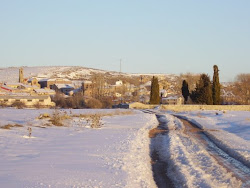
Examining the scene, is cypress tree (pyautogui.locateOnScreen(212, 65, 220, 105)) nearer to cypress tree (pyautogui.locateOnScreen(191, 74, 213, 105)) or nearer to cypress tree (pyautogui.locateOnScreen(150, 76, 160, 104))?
cypress tree (pyautogui.locateOnScreen(191, 74, 213, 105))

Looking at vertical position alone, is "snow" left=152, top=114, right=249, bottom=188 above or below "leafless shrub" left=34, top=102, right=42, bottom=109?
below

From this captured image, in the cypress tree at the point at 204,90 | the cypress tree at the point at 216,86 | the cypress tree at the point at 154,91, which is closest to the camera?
the cypress tree at the point at 216,86

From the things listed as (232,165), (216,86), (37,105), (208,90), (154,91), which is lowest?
(232,165)

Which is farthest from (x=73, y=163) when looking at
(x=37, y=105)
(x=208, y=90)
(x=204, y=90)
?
(x=37, y=105)

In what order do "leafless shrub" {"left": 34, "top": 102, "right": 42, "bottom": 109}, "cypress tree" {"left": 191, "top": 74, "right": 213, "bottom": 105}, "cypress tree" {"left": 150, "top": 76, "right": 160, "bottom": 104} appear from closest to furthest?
"cypress tree" {"left": 191, "top": 74, "right": 213, "bottom": 105}
"cypress tree" {"left": 150, "top": 76, "right": 160, "bottom": 104}
"leafless shrub" {"left": 34, "top": 102, "right": 42, "bottom": 109}

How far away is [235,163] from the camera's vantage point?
12.6 meters

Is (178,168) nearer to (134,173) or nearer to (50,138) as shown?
(134,173)

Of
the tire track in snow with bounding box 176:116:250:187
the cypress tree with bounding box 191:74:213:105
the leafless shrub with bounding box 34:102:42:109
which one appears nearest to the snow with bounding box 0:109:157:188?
the tire track in snow with bounding box 176:116:250:187

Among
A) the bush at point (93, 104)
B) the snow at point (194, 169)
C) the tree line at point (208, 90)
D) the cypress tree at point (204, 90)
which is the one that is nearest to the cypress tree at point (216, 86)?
the tree line at point (208, 90)

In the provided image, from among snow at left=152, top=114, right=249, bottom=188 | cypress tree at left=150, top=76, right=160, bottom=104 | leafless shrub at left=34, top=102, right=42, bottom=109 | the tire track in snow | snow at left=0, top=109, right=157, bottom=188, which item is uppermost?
cypress tree at left=150, top=76, right=160, bottom=104

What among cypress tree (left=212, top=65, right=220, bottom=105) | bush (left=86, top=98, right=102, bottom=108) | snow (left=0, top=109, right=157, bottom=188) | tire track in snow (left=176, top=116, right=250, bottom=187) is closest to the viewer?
snow (left=0, top=109, right=157, bottom=188)

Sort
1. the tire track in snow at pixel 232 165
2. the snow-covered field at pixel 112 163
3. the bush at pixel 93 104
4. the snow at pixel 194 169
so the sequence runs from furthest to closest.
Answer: the bush at pixel 93 104, the tire track in snow at pixel 232 165, the snow at pixel 194 169, the snow-covered field at pixel 112 163

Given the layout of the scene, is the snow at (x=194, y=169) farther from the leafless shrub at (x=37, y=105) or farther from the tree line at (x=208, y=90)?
the leafless shrub at (x=37, y=105)

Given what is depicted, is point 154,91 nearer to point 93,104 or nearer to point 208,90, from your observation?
point 208,90
